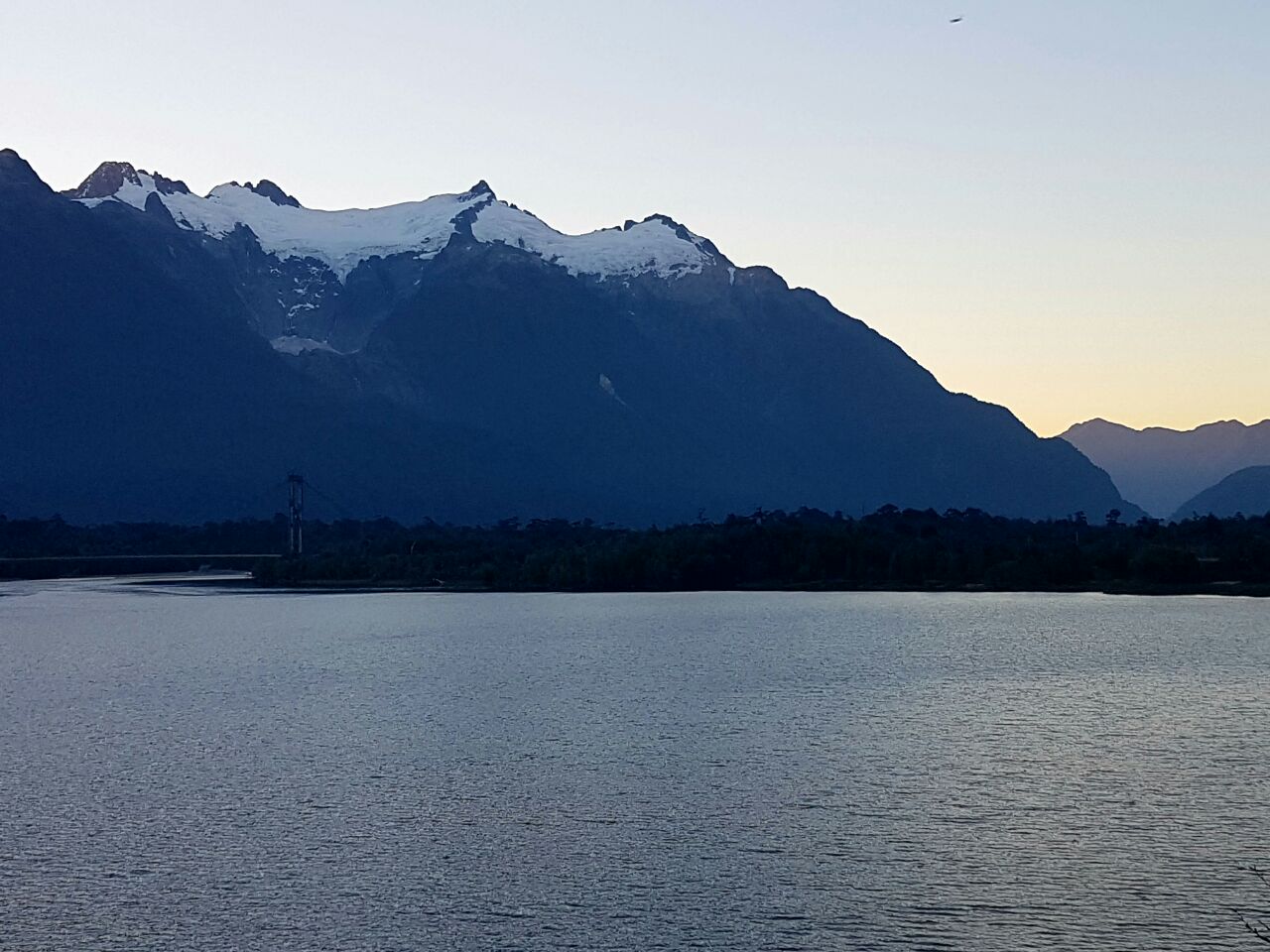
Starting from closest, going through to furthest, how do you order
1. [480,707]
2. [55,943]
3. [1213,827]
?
1. [55,943]
2. [1213,827]
3. [480,707]

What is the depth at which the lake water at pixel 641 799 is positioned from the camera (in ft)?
116

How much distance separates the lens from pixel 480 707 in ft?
229

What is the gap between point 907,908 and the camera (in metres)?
35.6

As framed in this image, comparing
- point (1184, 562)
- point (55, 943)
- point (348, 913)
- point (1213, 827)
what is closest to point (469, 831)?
point (348, 913)

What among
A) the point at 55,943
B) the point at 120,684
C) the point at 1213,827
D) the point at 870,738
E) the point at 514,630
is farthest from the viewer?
the point at 514,630

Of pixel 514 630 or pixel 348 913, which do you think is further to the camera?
pixel 514 630

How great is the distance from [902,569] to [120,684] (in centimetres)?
10566

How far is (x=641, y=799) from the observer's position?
4722cm

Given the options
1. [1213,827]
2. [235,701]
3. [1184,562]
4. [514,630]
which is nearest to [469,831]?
[1213,827]

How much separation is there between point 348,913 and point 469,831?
7881mm

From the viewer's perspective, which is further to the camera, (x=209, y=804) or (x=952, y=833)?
(x=209, y=804)

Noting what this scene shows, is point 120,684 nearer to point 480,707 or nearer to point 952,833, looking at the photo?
point 480,707

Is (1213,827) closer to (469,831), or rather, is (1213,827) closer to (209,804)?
(469,831)

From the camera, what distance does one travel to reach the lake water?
116 ft
